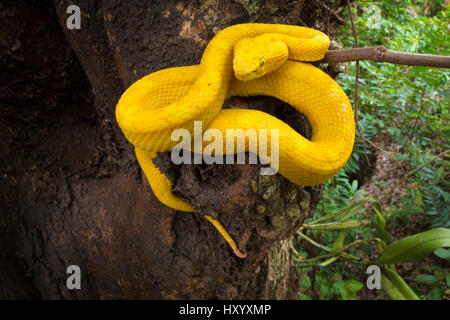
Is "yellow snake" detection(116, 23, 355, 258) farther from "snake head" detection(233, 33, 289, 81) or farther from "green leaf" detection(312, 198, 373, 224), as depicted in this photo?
"green leaf" detection(312, 198, 373, 224)

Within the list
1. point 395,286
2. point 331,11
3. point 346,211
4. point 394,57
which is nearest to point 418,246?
point 395,286

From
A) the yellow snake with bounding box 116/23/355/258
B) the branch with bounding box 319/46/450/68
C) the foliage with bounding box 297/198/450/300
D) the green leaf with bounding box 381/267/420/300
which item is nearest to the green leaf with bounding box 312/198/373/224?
the foliage with bounding box 297/198/450/300

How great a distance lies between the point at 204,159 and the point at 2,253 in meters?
1.72

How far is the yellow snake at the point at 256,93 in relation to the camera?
1082mm

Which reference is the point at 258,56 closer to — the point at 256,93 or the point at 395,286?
the point at 256,93

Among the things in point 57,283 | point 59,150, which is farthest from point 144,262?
point 59,150

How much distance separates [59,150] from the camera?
195cm

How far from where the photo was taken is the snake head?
113 centimetres

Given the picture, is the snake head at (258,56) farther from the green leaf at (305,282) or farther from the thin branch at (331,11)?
the green leaf at (305,282)

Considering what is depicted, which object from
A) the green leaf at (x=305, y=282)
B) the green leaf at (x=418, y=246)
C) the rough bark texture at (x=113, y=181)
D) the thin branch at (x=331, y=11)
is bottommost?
the green leaf at (x=305, y=282)

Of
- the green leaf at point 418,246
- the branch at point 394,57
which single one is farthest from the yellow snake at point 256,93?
the green leaf at point 418,246

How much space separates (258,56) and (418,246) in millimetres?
1508

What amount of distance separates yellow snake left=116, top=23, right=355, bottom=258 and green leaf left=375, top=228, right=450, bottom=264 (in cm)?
104

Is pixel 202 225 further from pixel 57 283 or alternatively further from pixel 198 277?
pixel 57 283
